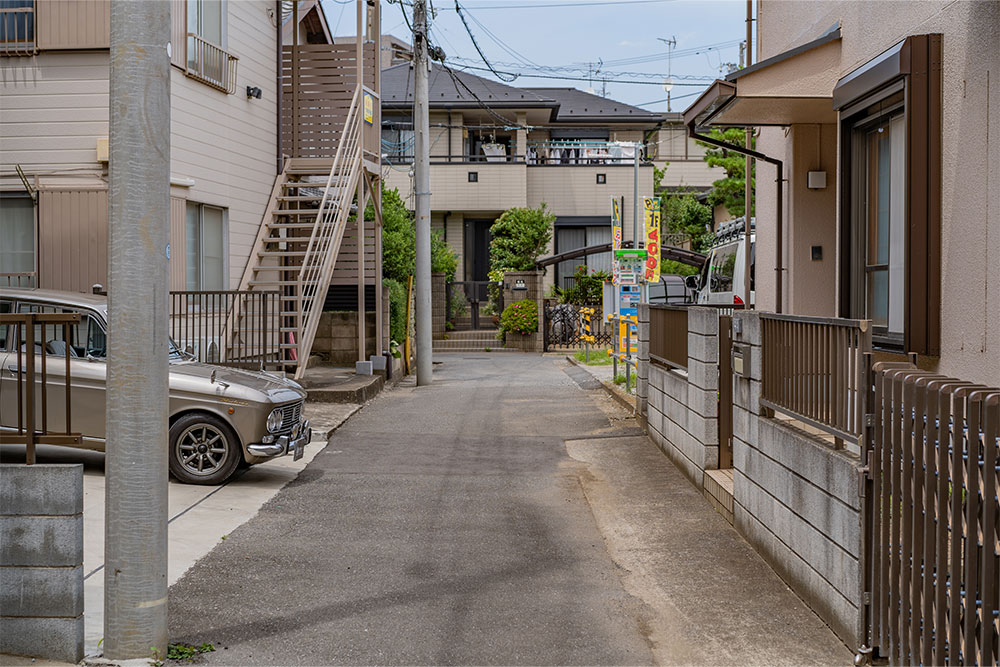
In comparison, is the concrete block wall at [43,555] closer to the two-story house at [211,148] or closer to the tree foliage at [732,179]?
the two-story house at [211,148]

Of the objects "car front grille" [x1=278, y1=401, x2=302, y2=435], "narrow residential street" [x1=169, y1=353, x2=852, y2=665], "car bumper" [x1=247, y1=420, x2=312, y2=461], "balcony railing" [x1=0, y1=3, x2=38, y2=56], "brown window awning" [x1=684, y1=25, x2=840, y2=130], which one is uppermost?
"balcony railing" [x1=0, y1=3, x2=38, y2=56]

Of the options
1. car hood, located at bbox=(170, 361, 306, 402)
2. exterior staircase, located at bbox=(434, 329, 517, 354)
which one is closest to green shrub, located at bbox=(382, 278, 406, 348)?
exterior staircase, located at bbox=(434, 329, 517, 354)

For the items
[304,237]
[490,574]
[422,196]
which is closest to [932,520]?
[490,574]

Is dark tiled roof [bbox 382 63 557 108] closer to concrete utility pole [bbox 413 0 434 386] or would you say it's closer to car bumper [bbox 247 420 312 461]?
concrete utility pole [bbox 413 0 434 386]

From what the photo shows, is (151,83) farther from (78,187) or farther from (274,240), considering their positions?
(274,240)

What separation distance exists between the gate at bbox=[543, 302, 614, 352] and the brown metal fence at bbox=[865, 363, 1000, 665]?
85.3 ft

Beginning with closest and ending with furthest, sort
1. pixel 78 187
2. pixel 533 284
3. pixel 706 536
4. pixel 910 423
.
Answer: pixel 910 423, pixel 706 536, pixel 78 187, pixel 533 284

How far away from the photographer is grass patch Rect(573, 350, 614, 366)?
24.0 meters

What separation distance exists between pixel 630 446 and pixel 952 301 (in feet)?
16.9

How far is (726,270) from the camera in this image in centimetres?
1672

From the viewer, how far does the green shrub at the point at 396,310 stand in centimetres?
2094

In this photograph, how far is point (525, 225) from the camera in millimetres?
32750

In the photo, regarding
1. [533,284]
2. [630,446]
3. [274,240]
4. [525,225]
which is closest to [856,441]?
[630,446]

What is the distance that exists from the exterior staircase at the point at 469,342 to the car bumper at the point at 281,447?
68.1ft
